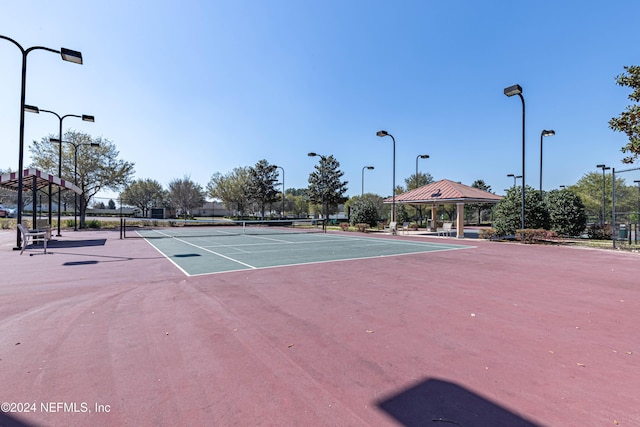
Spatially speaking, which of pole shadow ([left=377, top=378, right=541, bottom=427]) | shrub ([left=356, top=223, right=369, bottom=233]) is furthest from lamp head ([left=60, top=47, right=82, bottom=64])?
shrub ([left=356, top=223, right=369, bottom=233])

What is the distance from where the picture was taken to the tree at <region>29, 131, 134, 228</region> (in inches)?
1155

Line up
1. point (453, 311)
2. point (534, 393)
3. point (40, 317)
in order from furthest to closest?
point (453, 311) < point (40, 317) < point (534, 393)

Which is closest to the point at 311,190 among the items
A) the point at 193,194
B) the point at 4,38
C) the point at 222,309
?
the point at 193,194

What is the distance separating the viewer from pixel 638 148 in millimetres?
12219

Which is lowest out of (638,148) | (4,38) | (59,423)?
(59,423)

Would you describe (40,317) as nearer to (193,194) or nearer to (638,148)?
(638,148)

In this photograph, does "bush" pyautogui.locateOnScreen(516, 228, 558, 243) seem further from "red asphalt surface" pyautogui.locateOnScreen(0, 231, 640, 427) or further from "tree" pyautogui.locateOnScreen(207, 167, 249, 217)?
"tree" pyautogui.locateOnScreen(207, 167, 249, 217)

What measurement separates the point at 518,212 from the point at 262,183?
3582cm

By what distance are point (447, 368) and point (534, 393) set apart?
720 mm

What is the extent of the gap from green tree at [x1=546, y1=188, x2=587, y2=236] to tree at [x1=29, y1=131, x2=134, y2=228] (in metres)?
37.5

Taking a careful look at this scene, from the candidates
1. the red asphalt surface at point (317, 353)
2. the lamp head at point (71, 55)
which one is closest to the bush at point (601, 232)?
the red asphalt surface at point (317, 353)

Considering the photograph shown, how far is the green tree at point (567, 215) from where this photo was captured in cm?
1888

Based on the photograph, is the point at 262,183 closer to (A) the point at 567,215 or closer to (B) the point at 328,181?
(B) the point at 328,181

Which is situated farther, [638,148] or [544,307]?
[638,148]
